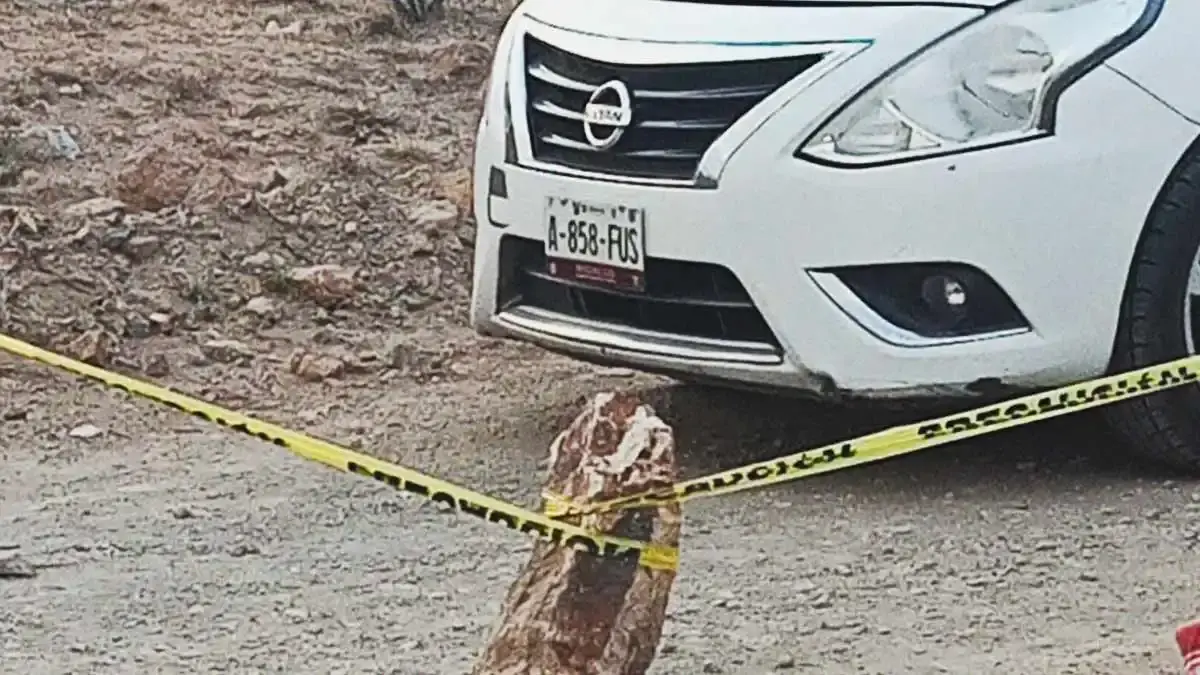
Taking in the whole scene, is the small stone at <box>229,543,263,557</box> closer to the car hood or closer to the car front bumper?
the car front bumper

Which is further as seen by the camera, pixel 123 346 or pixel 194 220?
pixel 194 220

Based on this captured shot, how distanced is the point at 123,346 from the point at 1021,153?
3302 mm

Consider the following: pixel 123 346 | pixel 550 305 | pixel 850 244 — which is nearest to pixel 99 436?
pixel 123 346

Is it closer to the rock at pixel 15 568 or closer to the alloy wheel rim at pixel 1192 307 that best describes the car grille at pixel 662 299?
the alloy wheel rim at pixel 1192 307

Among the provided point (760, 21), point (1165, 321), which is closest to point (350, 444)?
point (760, 21)

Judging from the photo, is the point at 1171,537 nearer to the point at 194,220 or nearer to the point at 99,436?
the point at 99,436

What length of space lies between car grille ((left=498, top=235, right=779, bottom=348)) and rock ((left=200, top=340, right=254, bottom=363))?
6.01ft

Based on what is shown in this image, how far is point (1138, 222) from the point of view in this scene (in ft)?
16.5

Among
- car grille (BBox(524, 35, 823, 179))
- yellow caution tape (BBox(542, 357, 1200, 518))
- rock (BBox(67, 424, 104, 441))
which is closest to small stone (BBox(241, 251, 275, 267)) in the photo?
rock (BBox(67, 424, 104, 441))

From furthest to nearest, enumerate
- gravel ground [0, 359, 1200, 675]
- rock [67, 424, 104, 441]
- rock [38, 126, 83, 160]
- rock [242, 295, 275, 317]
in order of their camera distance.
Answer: rock [38, 126, 83, 160], rock [242, 295, 275, 317], rock [67, 424, 104, 441], gravel ground [0, 359, 1200, 675]

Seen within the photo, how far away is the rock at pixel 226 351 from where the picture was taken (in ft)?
23.8

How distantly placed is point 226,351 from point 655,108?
2.43 metres

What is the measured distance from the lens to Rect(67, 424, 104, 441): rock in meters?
6.44

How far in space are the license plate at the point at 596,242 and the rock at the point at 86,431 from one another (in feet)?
5.33
